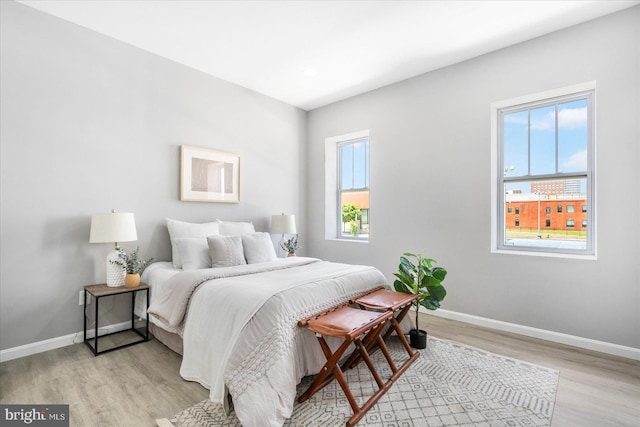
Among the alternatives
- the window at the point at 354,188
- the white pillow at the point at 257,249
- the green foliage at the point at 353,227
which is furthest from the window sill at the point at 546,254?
the white pillow at the point at 257,249

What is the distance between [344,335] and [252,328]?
56cm

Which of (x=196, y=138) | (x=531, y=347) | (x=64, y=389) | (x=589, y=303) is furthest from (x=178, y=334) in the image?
(x=589, y=303)

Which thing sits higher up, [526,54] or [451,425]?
[526,54]

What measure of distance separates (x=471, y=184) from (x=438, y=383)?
2.10 meters

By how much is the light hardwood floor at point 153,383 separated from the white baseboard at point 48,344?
0.07 m

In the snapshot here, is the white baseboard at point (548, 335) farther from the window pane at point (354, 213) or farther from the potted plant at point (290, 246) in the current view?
the potted plant at point (290, 246)

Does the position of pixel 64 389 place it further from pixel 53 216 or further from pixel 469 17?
pixel 469 17

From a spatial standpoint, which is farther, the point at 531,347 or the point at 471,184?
the point at 471,184

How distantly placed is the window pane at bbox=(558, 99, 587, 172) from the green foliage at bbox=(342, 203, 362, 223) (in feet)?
8.09

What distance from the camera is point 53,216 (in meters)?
2.73

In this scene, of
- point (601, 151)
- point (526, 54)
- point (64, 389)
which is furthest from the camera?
point (526, 54)

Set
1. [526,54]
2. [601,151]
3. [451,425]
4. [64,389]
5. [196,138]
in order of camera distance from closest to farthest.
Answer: [451,425], [64,389], [601,151], [526,54], [196,138]

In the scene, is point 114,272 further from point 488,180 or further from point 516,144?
point 516,144

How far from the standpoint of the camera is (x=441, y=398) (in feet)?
6.60
